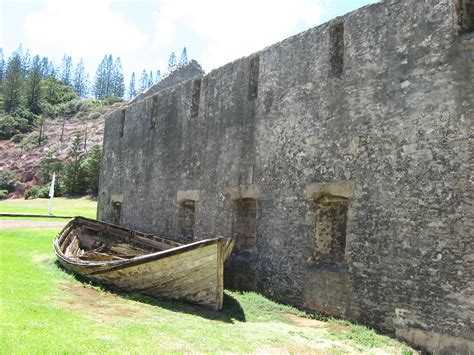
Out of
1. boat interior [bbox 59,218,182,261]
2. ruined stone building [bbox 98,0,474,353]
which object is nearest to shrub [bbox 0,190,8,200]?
boat interior [bbox 59,218,182,261]

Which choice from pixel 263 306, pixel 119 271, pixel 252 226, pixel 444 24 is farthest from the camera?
pixel 252 226

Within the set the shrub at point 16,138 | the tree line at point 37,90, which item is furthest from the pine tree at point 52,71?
the shrub at point 16,138

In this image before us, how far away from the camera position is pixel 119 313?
7.44 m

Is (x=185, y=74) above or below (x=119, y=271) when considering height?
above

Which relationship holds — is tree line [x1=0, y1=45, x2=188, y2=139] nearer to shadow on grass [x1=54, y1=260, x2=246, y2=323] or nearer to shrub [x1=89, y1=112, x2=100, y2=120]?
shrub [x1=89, y1=112, x2=100, y2=120]

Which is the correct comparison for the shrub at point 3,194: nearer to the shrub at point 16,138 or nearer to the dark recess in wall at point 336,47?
the shrub at point 16,138

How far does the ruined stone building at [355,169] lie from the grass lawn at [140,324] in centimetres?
77

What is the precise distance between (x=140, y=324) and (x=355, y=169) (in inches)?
192

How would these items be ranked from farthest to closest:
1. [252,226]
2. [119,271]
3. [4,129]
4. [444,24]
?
[4,129] → [252,226] → [119,271] → [444,24]

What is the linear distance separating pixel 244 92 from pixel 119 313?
6743 mm

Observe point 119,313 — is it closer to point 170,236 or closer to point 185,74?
point 170,236

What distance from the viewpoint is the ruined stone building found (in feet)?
24.3

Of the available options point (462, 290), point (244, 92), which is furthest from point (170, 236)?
point (462, 290)

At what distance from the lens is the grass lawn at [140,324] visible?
17.7 feet
